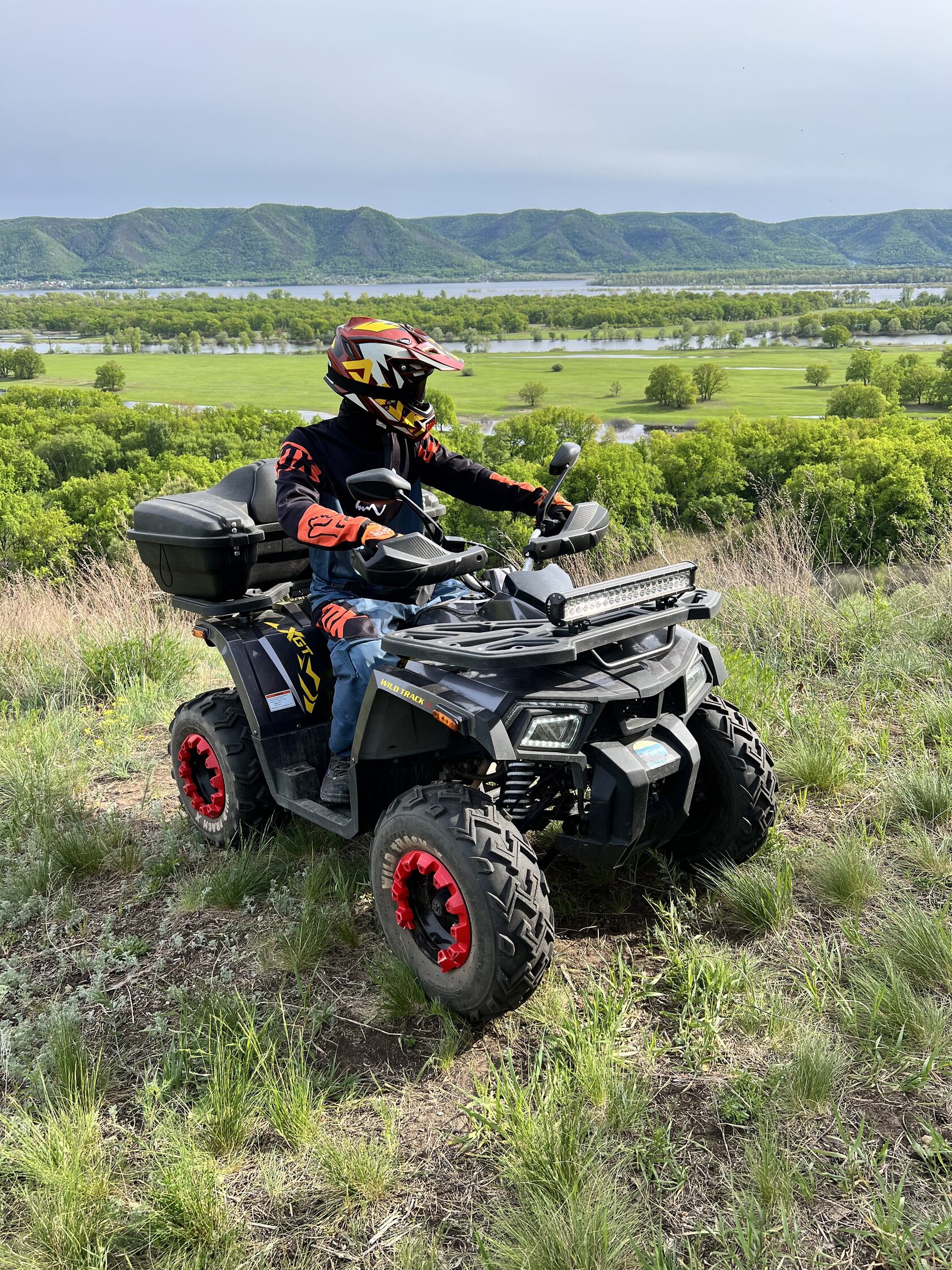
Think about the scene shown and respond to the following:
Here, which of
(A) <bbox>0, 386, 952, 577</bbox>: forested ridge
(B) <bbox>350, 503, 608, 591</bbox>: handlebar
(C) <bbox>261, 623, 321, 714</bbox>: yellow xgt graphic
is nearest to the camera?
(B) <bbox>350, 503, 608, 591</bbox>: handlebar

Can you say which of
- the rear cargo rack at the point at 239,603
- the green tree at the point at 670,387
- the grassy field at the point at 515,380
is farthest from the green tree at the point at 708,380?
the rear cargo rack at the point at 239,603

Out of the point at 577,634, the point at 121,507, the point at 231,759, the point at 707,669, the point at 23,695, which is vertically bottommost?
the point at 121,507

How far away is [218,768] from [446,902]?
160 centimetres

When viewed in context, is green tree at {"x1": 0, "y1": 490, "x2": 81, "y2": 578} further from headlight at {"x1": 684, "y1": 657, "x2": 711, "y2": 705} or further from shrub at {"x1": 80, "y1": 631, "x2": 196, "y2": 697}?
headlight at {"x1": 684, "y1": 657, "x2": 711, "y2": 705}

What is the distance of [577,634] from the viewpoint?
256cm

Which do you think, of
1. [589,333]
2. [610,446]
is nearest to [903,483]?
[610,446]

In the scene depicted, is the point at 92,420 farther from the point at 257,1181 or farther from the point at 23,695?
the point at 257,1181

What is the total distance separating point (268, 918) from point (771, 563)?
474 centimetres

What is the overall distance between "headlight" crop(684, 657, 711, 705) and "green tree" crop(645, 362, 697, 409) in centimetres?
9528

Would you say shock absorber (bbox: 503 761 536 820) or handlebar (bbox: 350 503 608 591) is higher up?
handlebar (bbox: 350 503 608 591)

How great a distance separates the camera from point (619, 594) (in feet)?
8.77

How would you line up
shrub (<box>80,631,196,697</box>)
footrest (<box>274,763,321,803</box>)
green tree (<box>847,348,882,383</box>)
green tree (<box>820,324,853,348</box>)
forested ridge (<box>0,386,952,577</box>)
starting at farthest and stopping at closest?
green tree (<box>820,324,853,348</box>), green tree (<box>847,348,882,383</box>), forested ridge (<box>0,386,952,577</box>), shrub (<box>80,631,196,697</box>), footrest (<box>274,763,321,803</box>)

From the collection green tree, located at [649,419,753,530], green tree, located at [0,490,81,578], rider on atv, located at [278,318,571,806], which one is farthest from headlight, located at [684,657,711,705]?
green tree, located at [649,419,753,530]

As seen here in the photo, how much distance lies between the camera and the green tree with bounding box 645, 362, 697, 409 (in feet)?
307
